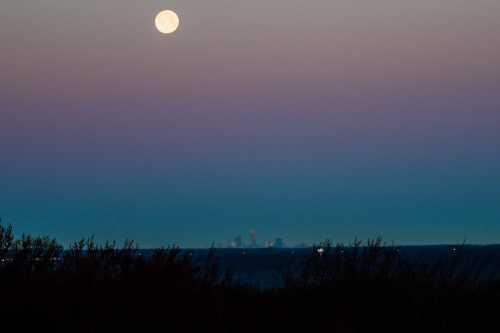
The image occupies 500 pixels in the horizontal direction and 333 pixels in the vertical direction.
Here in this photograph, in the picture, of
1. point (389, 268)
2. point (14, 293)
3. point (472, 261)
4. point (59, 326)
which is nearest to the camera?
point (59, 326)

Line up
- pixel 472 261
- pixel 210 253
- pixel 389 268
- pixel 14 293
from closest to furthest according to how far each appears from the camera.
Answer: pixel 14 293
pixel 210 253
pixel 389 268
pixel 472 261

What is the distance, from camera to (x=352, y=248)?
1795cm

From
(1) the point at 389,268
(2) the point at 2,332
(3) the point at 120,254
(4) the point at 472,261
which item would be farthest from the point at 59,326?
(4) the point at 472,261

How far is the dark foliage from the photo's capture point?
38.7 feet

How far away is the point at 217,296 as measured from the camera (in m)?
12.9

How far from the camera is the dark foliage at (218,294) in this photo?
38.7 ft

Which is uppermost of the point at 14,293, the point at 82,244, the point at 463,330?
the point at 82,244

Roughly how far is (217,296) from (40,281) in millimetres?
2870

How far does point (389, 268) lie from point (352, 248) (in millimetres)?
1450

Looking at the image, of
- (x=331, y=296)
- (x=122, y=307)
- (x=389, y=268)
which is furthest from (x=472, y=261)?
(x=122, y=307)

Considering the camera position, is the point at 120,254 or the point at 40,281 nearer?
the point at 40,281

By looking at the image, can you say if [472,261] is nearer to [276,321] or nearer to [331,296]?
[331,296]

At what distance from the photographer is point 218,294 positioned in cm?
1308

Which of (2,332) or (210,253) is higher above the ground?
(210,253)
